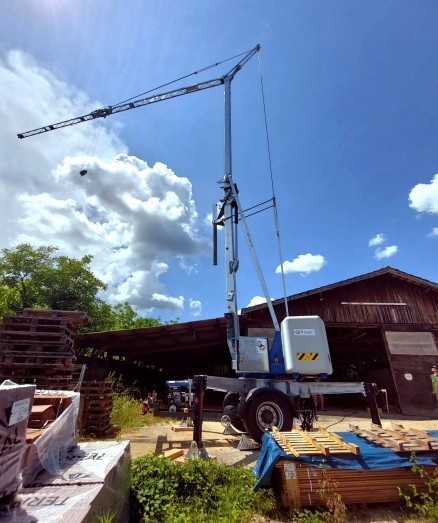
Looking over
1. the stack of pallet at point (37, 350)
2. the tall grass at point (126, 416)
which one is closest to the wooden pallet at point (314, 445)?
the stack of pallet at point (37, 350)

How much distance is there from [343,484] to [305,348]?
12.5ft

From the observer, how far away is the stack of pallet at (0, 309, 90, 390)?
308 inches

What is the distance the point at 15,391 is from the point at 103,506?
53.3 inches

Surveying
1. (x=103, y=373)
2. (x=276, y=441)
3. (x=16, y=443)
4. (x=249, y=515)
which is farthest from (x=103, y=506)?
(x=103, y=373)

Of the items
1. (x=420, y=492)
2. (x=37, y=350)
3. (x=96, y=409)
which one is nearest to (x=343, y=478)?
(x=420, y=492)

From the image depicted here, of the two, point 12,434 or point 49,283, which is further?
point 49,283

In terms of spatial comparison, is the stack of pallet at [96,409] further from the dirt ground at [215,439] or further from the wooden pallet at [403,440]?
the wooden pallet at [403,440]

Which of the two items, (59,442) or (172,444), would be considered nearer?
(59,442)

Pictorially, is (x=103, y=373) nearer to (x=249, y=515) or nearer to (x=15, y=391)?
(x=249, y=515)

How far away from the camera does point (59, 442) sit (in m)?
3.45

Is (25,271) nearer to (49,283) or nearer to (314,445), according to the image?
(49,283)

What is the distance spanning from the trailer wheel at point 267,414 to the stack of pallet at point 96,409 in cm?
447

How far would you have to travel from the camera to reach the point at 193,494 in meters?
4.40

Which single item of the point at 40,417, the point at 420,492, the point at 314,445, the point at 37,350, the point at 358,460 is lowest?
the point at 420,492
